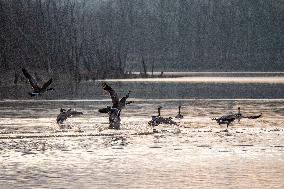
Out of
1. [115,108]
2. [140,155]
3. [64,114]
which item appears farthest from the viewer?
[64,114]

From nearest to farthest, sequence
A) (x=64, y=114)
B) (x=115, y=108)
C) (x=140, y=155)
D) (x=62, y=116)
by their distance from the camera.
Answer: (x=140, y=155), (x=115, y=108), (x=64, y=114), (x=62, y=116)

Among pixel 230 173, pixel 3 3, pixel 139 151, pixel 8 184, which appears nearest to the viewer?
pixel 8 184

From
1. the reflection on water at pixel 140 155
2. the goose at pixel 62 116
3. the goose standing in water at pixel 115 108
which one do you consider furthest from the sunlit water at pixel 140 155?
the goose standing in water at pixel 115 108

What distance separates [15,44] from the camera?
4151 inches

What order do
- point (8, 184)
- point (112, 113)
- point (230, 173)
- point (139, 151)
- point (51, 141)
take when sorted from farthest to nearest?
point (112, 113), point (51, 141), point (139, 151), point (230, 173), point (8, 184)

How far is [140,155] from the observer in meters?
23.1

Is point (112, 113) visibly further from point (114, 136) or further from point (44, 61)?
point (44, 61)

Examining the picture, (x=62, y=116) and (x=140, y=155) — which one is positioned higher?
(x=62, y=116)

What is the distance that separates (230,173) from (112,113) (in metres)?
13.0

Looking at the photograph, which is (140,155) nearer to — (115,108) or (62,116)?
(115,108)

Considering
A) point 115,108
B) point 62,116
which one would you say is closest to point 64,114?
point 62,116

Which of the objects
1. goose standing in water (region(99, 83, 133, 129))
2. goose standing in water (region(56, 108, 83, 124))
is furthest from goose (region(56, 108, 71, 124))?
goose standing in water (region(99, 83, 133, 129))

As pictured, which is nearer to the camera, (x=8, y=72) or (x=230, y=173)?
(x=230, y=173)

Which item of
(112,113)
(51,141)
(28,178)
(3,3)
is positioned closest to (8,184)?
(28,178)
